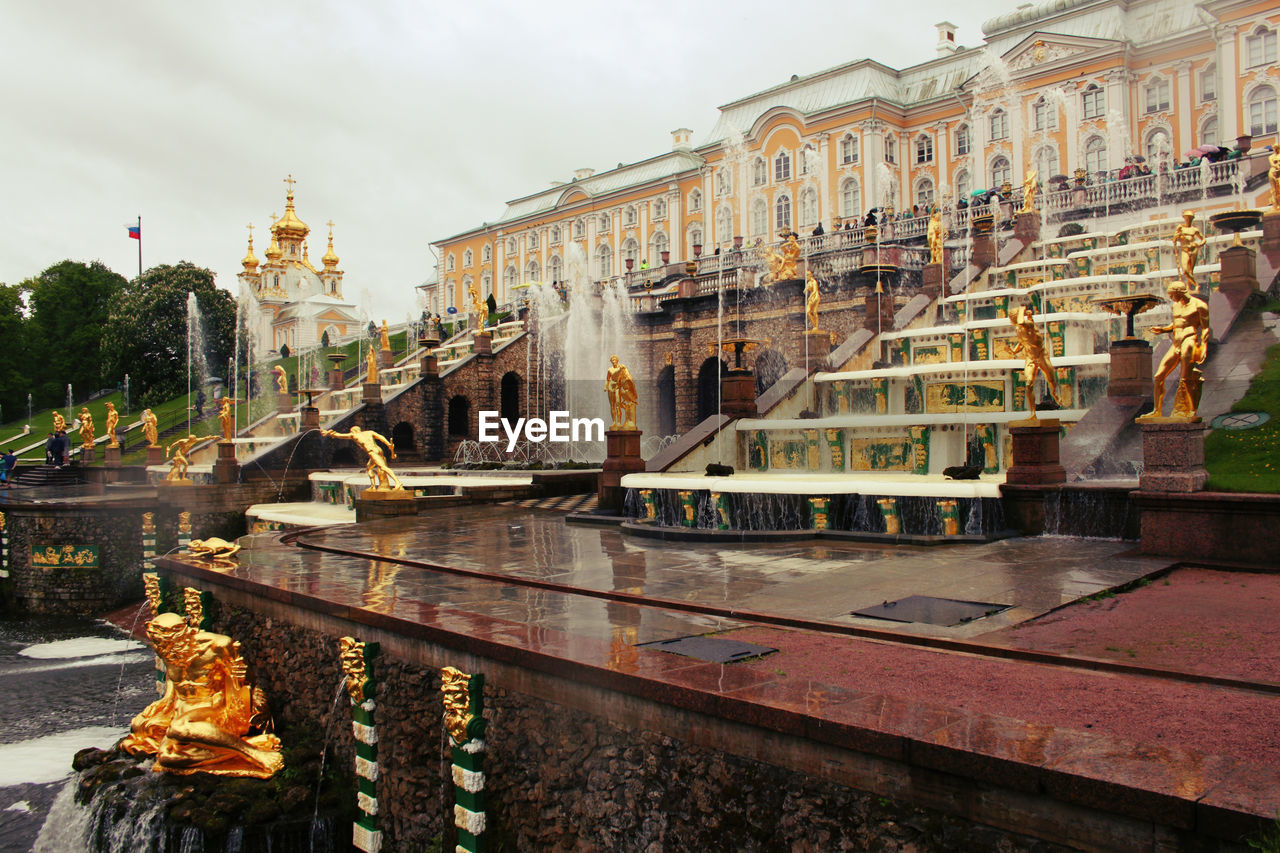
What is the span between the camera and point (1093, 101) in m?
40.7

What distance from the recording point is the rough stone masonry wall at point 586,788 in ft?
14.7

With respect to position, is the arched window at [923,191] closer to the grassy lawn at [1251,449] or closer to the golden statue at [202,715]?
the grassy lawn at [1251,449]

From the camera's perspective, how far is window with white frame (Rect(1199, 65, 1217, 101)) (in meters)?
38.5

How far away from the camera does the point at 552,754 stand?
612 cm

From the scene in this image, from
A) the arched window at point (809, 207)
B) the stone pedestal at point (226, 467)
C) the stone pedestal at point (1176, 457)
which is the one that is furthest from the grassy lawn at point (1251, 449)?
the arched window at point (809, 207)

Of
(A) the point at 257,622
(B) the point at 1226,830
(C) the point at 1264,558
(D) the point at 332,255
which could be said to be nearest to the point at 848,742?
(B) the point at 1226,830

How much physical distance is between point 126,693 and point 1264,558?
603 inches

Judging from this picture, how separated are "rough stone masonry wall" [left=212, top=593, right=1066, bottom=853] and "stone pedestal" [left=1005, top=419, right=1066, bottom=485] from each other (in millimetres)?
7490

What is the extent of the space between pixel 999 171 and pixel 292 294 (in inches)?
2435

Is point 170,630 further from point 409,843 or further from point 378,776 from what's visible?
point 409,843

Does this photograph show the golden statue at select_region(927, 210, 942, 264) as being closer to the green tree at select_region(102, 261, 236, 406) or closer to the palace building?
the palace building

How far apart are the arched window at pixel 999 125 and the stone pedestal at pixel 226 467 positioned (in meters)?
37.0

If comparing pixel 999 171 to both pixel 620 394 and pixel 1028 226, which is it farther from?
pixel 620 394

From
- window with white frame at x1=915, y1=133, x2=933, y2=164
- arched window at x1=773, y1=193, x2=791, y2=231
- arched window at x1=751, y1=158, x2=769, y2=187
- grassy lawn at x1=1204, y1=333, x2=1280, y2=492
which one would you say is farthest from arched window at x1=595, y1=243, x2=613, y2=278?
grassy lawn at x1=1204, y1=333, x2=1280, y2=492
